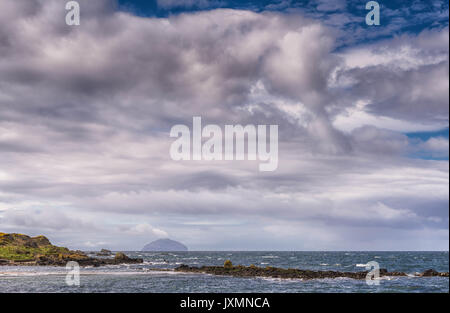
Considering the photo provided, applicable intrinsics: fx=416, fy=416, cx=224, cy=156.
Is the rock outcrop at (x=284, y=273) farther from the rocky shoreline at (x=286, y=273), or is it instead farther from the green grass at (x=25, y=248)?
the green grass at (x=25, y=248)

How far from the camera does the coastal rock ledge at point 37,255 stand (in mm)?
102625

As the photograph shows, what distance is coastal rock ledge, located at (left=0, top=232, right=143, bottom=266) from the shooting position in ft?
337

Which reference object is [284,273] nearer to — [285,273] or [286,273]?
[285,273]

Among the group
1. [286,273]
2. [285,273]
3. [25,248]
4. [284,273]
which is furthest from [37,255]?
[286,273]

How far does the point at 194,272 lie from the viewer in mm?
80375

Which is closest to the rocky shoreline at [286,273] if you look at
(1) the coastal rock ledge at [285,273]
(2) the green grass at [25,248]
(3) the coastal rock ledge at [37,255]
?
(1) the coastal rock ledge at [285,273]

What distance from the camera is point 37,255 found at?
114 meters

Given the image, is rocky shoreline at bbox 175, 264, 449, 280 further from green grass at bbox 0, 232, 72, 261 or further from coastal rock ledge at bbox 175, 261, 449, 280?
green grass at bbox 0, 232, 72, 261

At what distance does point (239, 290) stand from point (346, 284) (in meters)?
16.7
